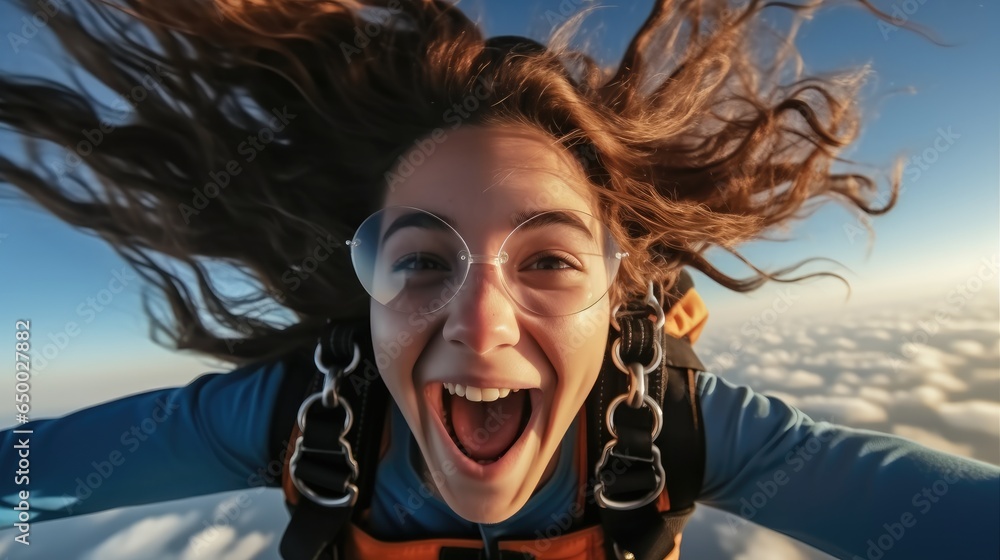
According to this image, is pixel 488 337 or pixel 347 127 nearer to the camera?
pixel 488 337

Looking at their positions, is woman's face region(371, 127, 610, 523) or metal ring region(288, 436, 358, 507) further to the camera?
metal ring region(288, 436, 358, 507)

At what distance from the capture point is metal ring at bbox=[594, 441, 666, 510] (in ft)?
2.51

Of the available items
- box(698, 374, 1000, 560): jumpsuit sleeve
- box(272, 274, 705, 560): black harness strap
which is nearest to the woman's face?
box(272, 274, 705, 560): black harness strap

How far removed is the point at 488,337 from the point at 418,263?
14 centimetres

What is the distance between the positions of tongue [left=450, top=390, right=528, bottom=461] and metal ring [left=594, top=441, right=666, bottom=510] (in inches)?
5.4

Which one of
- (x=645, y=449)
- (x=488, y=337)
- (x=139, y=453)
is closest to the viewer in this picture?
(x=488, y=337)

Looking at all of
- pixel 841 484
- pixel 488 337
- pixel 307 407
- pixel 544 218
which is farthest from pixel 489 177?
pixel 841 484

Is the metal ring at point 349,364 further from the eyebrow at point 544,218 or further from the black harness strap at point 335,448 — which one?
the eyebrow at point 544,218

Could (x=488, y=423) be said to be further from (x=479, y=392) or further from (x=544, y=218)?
(x=544, y=218)

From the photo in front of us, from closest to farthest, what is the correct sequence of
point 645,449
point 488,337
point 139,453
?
point 488,337
point 645,449
point 139,453

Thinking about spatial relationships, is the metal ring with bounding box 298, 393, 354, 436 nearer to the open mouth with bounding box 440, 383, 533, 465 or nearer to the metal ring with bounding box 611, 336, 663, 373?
the open mouth with bounding box 440, 383, 533, 465

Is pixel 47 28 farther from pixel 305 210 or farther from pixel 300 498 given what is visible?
pixel 300 498

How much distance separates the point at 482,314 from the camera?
66cm

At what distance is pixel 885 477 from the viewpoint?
704mm
